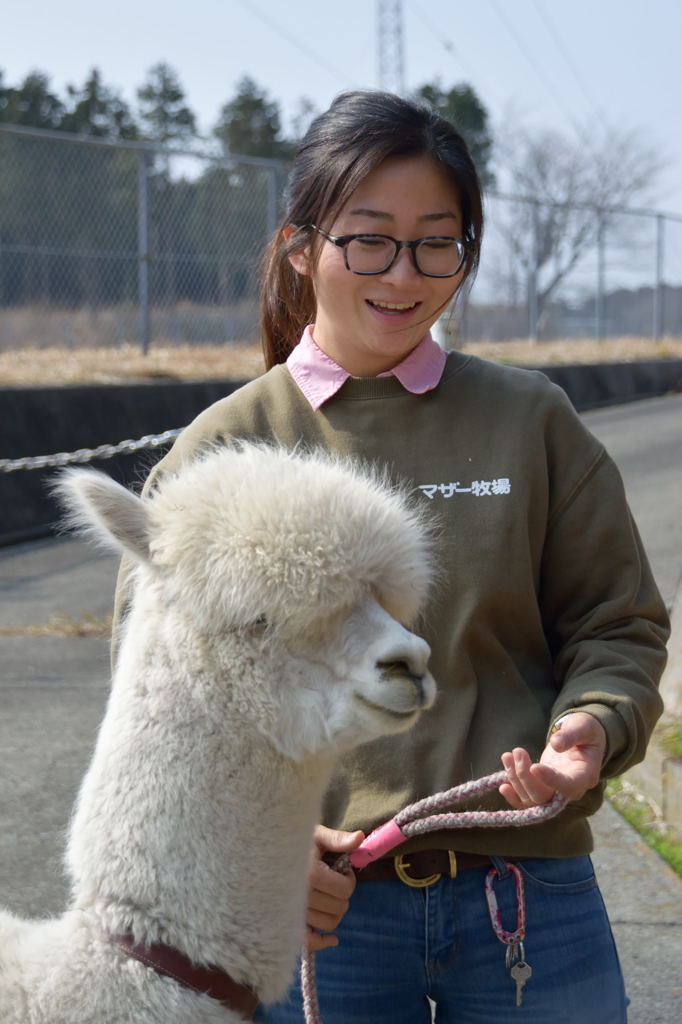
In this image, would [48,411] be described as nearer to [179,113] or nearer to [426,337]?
[426,337]

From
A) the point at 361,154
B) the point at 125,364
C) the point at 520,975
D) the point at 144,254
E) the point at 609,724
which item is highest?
the point at 144,254

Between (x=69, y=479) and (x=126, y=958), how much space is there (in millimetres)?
622

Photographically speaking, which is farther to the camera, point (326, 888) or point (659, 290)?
point (659, 290)

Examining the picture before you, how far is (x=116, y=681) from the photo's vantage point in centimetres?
164

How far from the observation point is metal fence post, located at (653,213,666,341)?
1628 centimetres

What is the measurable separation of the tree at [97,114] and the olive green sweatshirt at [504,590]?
3182 centimetres

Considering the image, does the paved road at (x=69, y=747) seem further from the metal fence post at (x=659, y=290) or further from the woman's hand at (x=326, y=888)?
the metal fence post at (x=659, y=290)

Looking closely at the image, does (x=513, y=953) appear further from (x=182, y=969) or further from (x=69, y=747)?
(x=69, y=747)

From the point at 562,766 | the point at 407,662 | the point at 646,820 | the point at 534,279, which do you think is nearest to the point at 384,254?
the point at 407,662

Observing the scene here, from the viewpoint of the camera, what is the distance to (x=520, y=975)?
1.71 m

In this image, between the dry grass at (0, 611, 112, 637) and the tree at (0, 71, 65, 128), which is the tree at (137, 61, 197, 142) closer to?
the tree at (0, 71, 65, 128)

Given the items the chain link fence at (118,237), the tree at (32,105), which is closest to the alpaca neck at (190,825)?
the chain link fence at (118,237)

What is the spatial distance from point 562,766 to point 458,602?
285mm

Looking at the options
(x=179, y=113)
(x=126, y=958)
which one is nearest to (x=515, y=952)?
(x=126, y=958)
